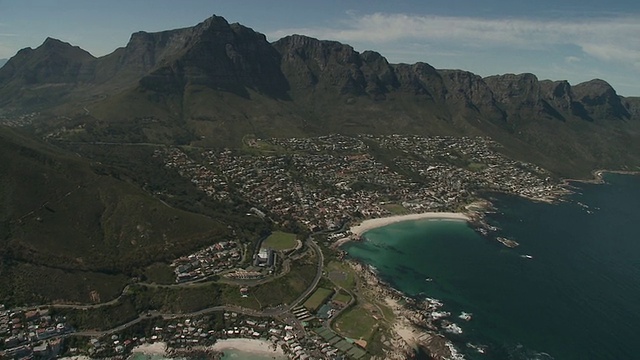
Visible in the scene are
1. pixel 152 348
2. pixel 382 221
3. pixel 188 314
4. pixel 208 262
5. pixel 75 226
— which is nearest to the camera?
pixel 152 348

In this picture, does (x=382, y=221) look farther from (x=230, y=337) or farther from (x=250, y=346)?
(x=250, y=346)

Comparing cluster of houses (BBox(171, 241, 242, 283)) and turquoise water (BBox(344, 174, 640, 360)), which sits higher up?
cluster of houses (BBox(171, 241, 242, 283))

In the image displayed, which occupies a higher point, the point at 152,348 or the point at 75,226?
the point at 75,226

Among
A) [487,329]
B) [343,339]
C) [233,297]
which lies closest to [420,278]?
[487,329]

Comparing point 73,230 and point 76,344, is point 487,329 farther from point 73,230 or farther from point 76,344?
point 73,230

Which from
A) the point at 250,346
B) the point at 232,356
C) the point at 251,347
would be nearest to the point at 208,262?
the point at 250,346

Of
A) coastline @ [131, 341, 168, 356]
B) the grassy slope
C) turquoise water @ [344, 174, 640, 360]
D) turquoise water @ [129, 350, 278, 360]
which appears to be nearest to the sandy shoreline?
turquoise water @ [344, 174, 640, 360]

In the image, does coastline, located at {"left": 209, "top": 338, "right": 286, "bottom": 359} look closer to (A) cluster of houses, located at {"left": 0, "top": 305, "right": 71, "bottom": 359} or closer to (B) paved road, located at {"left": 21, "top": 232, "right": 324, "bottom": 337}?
(B) paved road, located at {"left": 21, "top": 232, "right": 324, "bottom": 337}
